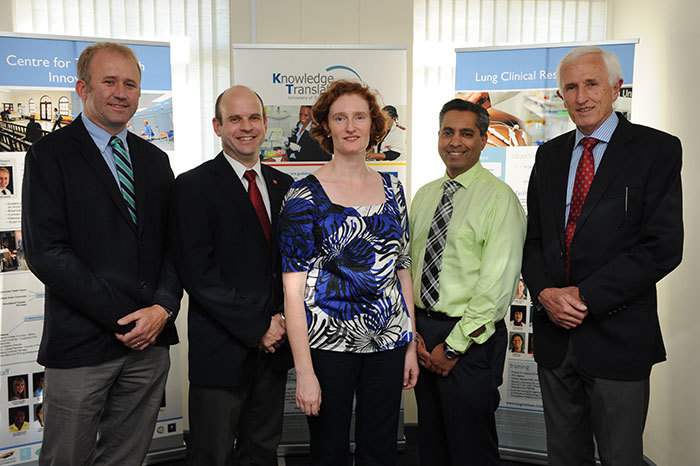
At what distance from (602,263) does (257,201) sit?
4.28 ft

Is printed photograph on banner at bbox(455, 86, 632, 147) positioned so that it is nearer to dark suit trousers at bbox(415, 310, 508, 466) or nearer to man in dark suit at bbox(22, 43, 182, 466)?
dark suit trousers at bbox(415, 310, 508, 466)

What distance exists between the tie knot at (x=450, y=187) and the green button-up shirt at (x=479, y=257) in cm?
2

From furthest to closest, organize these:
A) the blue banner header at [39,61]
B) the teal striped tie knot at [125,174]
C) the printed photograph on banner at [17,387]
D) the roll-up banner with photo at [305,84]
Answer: the roll-up banner with photo at [305,84] → the printed photograph on banner at [17,387] → the blue banner header at [39,61] → the teal striped tie knot at [125,174]

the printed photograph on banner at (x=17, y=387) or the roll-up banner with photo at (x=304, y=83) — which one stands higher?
the roll-up banner with photo at (x=304, y=83)

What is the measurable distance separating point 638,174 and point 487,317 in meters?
0.72

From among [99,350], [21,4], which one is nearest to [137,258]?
[99,350]

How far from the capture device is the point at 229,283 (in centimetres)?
211

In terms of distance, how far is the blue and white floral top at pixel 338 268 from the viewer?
6.11 ft

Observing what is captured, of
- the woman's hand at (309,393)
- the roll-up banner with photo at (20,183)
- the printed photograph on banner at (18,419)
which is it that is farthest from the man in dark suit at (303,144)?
the printed photograph on banner at (18,419)

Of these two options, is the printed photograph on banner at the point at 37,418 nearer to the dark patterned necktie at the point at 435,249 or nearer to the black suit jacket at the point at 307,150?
the black suit jacket at the point at 307,150

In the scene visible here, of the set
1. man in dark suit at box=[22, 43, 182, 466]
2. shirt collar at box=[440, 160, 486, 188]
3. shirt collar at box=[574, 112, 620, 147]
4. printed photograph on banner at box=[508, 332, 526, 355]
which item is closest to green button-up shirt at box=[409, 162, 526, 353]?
shirt collar at box=[440, 160, 486, 188]

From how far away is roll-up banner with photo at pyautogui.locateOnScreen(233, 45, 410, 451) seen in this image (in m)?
3.17

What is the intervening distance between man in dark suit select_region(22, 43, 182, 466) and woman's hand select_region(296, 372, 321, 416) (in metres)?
0.62

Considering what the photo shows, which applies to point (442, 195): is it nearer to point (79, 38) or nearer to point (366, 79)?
point (366, 79)
